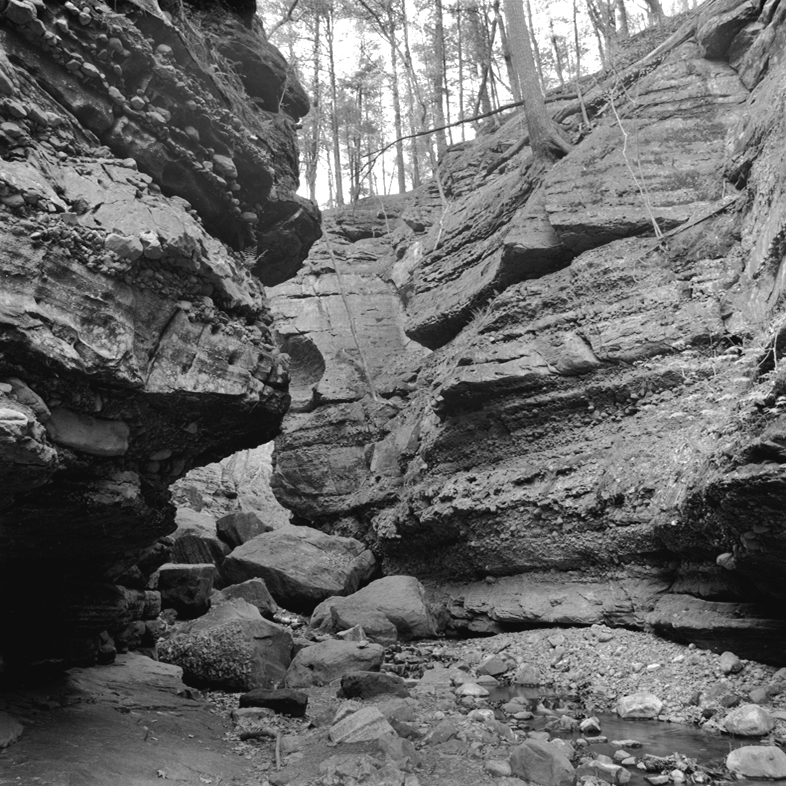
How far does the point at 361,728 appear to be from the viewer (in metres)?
6.52

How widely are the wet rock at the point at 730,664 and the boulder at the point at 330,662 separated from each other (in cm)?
461

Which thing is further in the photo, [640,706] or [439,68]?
[439,68]

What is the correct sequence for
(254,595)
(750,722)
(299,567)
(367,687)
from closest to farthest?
1. (750,722)
2. (367,687)
3. (254,595)
4. (299,567)

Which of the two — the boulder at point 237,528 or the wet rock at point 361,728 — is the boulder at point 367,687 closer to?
the wet rock at point 361,728

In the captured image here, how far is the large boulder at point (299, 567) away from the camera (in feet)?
46.2

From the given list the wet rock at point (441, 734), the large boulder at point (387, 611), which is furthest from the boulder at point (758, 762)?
the large boulder at point (387, 611)

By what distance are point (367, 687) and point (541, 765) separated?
10.8ft

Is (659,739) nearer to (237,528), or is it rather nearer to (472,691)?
(472,691)

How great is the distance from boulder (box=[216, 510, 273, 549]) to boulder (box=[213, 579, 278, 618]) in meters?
4.43

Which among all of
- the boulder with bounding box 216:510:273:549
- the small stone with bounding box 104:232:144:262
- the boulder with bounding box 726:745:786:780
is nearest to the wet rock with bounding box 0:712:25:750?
the small stone with bounding box 104:232:144:262

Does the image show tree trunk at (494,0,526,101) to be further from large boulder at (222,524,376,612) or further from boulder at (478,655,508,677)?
boulder at (478,655,508,677)

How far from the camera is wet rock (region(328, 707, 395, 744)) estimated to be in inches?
252

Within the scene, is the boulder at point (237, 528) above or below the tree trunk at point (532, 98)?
below

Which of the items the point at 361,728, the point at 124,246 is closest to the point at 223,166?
the point at 124,246
